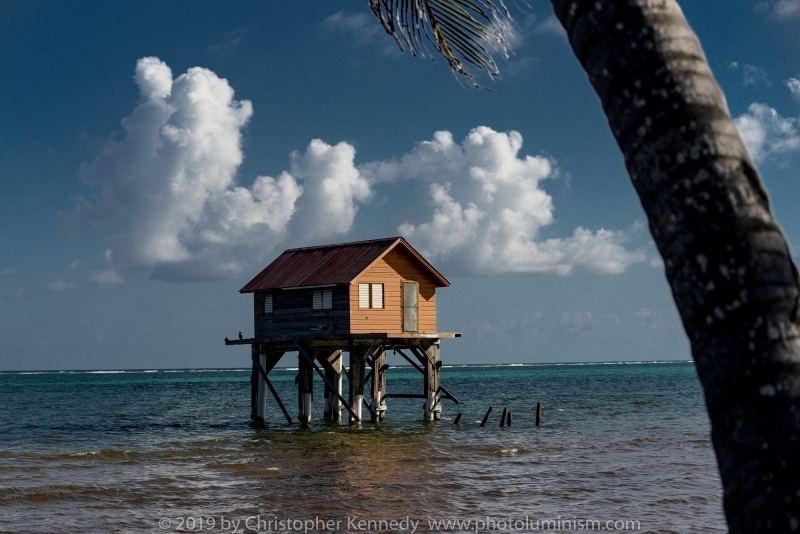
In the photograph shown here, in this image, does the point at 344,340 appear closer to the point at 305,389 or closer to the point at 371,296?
the point at 371,296

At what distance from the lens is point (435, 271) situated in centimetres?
3041

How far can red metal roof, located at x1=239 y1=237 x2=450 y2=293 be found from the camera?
94.9 ft

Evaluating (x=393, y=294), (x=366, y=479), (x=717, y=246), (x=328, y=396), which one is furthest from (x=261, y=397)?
(x=717, y=246)

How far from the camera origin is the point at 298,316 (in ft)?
98.4

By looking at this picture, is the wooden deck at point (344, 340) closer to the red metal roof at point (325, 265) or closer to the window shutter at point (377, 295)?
the window shutter at point (377, 295)

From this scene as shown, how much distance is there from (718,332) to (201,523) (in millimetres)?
12460

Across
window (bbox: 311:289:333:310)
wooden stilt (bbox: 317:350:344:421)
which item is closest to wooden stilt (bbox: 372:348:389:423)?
wooden stilt (bbox: 317:350:344:421)

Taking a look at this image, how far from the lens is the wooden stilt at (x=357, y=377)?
2997cm

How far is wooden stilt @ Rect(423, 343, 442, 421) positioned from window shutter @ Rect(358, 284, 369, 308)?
13.2 feet

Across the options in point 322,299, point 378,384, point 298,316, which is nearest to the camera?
point 322,299

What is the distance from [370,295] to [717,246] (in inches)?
1039

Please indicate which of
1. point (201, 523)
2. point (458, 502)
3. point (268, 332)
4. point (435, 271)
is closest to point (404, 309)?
point (435, 271)

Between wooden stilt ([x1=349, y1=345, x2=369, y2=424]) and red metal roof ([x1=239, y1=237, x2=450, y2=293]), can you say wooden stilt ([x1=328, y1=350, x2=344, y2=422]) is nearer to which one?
wooden stilt ([x1=349, y1=345, x2=369, y2=424])

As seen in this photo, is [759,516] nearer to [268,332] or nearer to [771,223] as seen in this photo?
[771,223]
